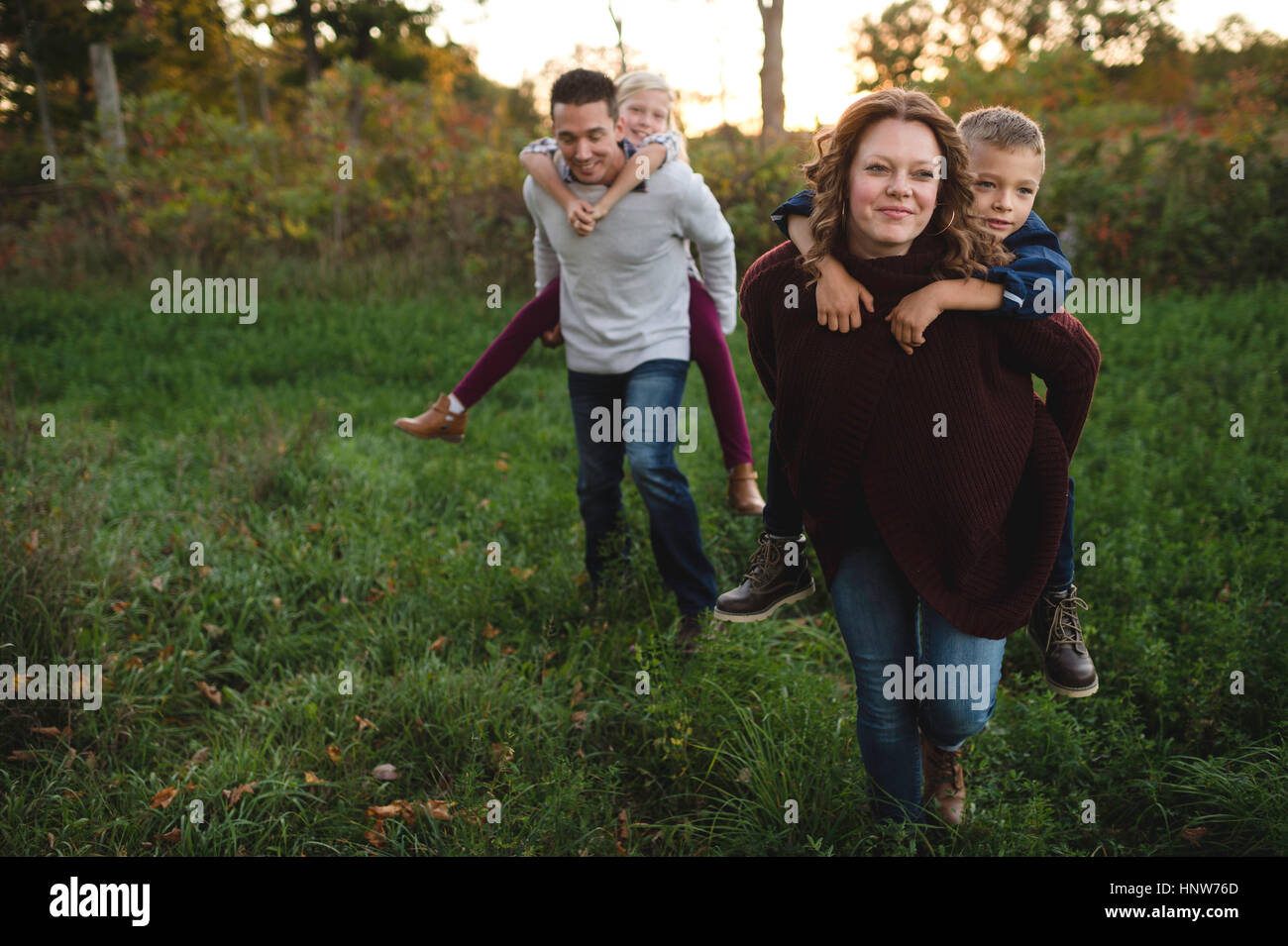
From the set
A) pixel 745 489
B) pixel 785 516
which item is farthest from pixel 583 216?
pixel 785 516

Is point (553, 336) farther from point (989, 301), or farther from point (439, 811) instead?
point (989, 301)

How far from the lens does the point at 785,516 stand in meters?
2.74

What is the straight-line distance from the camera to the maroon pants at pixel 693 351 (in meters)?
4.07

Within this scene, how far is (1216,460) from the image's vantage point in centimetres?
536

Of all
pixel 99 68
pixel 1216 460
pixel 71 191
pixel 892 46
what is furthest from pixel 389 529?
pixel 892 46

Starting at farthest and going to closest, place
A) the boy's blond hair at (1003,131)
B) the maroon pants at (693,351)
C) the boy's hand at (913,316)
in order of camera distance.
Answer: the maroon pants at (693,351) < the boy's blond hair at (1003,131) < the boy's hand at (913,316)

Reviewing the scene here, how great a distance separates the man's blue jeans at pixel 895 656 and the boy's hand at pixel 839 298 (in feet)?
2.04

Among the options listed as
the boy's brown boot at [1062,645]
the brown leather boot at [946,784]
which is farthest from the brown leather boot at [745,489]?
the brown leather boot at [946,784]

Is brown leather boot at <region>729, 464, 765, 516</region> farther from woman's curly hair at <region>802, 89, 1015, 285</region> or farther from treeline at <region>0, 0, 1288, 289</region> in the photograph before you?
treeline at <region>0, 0, 1288, 289</region>

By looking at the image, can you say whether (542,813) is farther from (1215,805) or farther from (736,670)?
(1215,805)

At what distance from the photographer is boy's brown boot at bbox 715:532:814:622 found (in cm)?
276

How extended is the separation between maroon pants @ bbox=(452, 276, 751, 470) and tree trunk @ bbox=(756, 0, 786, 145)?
1317 centimetres

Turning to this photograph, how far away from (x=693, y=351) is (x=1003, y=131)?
71.6 inches

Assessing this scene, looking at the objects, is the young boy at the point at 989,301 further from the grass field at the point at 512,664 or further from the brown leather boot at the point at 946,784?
the grass field at the point at 512,664
